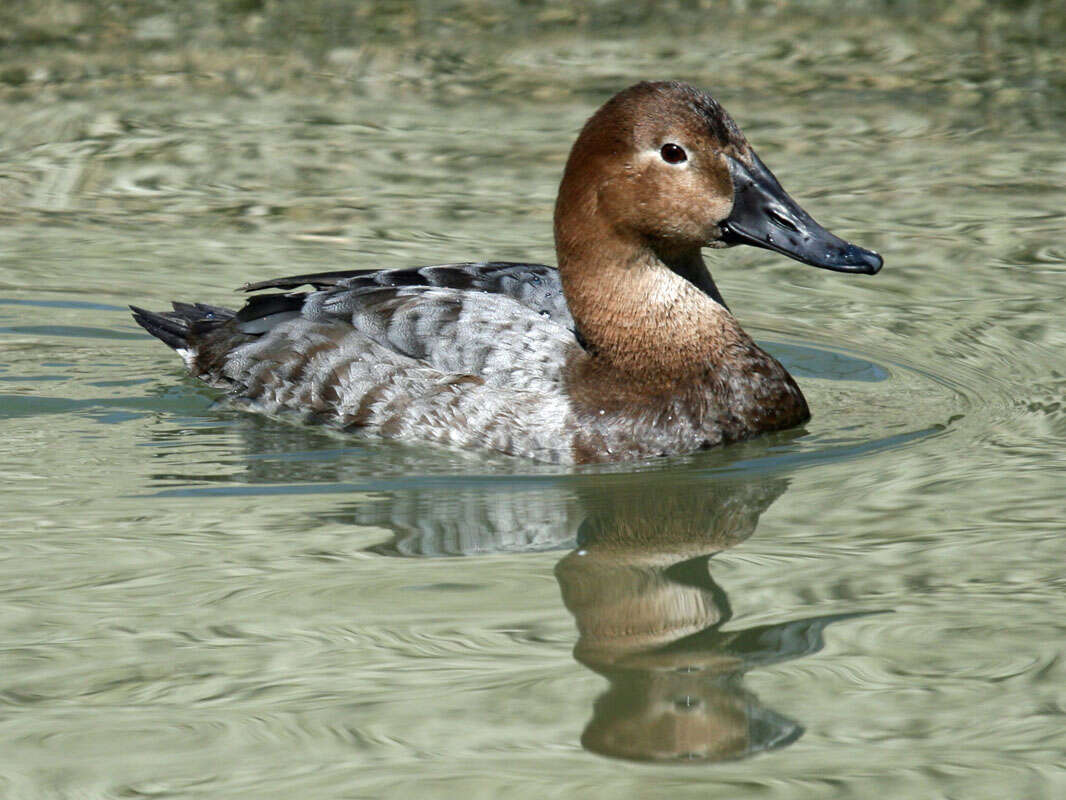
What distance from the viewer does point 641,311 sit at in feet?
23.7

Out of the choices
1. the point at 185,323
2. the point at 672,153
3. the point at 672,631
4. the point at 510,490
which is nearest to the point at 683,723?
the point at 672,631

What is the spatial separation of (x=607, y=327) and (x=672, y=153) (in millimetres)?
748

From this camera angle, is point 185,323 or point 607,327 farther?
point 185,323

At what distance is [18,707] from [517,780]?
1.35 metres

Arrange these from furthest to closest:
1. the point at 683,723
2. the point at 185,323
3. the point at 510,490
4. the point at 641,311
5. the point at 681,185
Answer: the point at 185,323 < the point at 641,311 < the point at 681,185 < the point at 510,490 < the point at 683,723

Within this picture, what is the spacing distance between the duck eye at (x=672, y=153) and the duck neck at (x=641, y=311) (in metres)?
0.37

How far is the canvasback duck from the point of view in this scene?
23.0 feet

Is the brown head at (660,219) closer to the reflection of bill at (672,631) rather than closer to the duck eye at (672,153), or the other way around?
the duck eye at (672,153)

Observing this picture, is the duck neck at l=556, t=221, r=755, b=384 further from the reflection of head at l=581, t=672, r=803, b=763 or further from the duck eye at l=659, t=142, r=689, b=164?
the reflection of head at l=581, t=672, r=803, b=763

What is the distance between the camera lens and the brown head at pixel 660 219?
22.9ft

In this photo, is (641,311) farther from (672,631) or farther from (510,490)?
(672,631)

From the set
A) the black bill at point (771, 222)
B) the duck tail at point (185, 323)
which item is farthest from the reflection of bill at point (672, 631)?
the duck tail at point (185, 323)

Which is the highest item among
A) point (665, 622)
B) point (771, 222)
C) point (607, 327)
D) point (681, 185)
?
point (681, 185)

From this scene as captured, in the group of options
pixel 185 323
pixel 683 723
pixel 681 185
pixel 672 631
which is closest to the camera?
pixel 683 723
